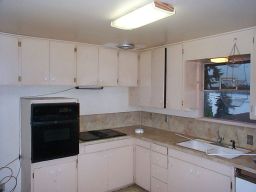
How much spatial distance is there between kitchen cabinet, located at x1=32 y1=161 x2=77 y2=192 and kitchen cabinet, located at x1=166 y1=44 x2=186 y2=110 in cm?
166

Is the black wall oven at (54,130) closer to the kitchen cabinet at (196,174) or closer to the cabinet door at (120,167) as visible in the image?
the cabinet door at (120,167)

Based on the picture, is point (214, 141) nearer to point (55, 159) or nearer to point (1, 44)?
point (55, 159)

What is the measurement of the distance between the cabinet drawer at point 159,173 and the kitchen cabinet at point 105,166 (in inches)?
18.1

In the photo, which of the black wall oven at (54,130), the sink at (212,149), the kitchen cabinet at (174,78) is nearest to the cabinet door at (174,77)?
the kitchen cabinet at (174,78)

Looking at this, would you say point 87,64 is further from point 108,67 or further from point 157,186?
point 157,186

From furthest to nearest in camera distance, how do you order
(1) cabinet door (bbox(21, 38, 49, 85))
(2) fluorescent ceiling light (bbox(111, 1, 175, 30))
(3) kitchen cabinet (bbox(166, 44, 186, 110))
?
(3) kitchen cabinet (bbox(166, 44, 186, 110)) < (1) cabinet door (bbox(21, 38, 49, 85)) < (2) fluorescent ceiling light (bbox(111, 1, 175, 30))

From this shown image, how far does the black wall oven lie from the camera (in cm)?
262

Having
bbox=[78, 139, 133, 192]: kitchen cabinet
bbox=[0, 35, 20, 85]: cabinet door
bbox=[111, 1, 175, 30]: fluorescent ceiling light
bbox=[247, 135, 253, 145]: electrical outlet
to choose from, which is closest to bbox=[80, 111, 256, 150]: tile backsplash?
bbox=[247, 135, 253, 145]: electrical outlet

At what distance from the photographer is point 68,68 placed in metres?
3.13

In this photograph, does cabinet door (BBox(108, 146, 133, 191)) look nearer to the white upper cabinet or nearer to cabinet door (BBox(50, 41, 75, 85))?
cabinet door (BBox(50, 41, 75, 85))

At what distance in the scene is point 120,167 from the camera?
343 cm

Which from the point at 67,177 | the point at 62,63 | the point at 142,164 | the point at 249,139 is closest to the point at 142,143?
the point at 142,164

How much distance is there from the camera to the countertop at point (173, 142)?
7.16 feet

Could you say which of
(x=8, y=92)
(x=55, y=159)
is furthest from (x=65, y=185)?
(x=8, y=92)
